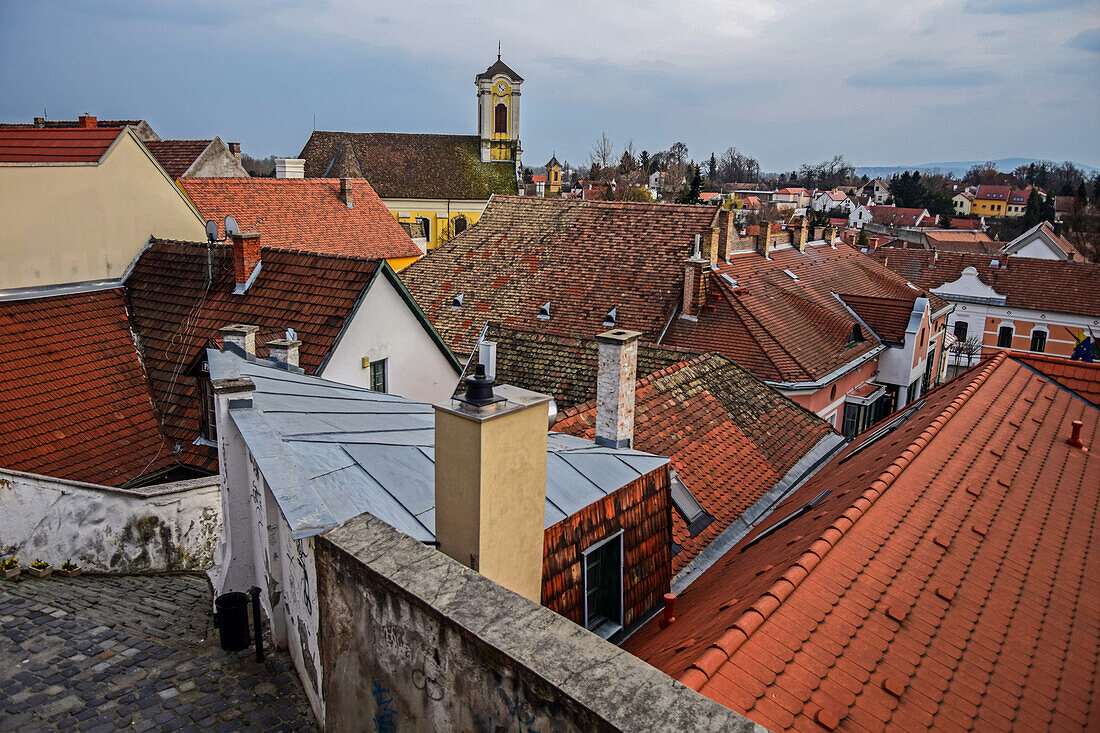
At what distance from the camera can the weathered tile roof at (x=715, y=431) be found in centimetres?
1110

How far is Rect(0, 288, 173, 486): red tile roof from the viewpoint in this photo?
11.6m

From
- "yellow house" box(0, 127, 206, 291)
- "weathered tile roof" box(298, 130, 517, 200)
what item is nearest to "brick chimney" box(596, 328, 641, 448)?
"yellow house" box(0, 127, 206, 291)

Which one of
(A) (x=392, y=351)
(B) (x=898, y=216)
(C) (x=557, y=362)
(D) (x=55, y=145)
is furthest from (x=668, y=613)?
(B) (x=898, y=216)

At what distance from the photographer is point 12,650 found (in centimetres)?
624

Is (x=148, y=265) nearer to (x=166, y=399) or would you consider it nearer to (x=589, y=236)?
(x=166, y=399)

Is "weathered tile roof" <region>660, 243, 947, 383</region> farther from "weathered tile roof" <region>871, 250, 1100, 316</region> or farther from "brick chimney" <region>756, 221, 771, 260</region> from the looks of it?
"weathered tile roof" <region>871, 250, 1100, 316</region>

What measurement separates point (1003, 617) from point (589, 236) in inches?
820

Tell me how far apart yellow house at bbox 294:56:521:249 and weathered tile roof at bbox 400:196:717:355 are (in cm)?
2890

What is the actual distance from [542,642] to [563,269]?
22.0m

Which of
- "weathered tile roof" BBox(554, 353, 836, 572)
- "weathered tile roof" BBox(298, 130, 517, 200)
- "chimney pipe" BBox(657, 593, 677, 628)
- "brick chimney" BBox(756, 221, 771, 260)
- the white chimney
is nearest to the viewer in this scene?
Result: "chimney pipe" BBox(657, 593, 677, 628)

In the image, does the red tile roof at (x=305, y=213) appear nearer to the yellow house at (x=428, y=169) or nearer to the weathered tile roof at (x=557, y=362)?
the weathered tile roof at (x=557, y=362)

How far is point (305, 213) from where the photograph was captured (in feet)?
102

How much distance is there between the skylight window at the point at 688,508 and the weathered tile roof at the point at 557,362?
3.70 m

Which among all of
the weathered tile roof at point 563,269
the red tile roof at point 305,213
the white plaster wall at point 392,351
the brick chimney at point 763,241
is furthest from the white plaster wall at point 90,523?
the brick chimney at point 763,241
